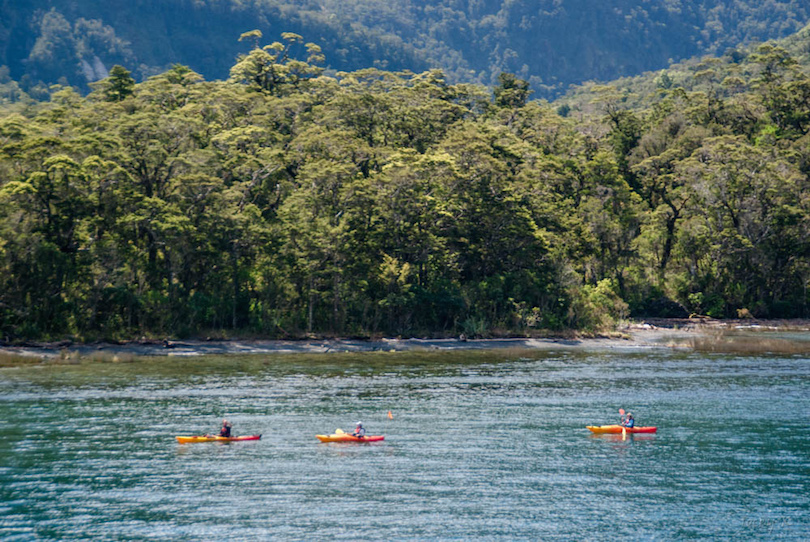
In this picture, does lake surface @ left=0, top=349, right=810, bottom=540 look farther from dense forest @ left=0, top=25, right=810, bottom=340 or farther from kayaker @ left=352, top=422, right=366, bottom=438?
dense forest @ left=0, top=25, right=810, bottom=340

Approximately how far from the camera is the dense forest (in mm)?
68625

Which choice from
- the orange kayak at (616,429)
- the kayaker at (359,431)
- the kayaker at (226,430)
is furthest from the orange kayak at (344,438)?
the orange kayak at (616,429)

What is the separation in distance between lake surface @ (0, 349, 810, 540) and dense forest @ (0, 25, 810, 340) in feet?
49.5

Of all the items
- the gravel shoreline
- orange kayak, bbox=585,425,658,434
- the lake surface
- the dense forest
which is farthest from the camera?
the dense forest

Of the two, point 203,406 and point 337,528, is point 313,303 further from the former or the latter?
point 337,528

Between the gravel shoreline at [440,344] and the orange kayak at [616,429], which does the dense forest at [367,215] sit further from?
the orange kayak at [616,429]

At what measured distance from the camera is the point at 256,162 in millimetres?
81688

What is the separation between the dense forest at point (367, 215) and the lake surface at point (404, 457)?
49.5 ft

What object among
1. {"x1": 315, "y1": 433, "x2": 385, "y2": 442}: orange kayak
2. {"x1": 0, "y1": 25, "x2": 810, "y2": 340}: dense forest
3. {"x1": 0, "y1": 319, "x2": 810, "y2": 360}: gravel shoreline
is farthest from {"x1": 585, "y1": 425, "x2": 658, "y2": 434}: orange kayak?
{"x1": 0, "y1": 25, "x2": 810, "y2": 340}: dense forest

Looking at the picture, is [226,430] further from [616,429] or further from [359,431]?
[616,429]

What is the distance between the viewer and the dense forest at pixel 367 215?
6862 cm

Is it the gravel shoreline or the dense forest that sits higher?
the dense forest

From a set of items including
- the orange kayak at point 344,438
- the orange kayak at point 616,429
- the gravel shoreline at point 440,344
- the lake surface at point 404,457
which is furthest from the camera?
the gravel shoreline at point 440,344

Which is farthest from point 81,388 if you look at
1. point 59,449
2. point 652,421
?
point 652,421
